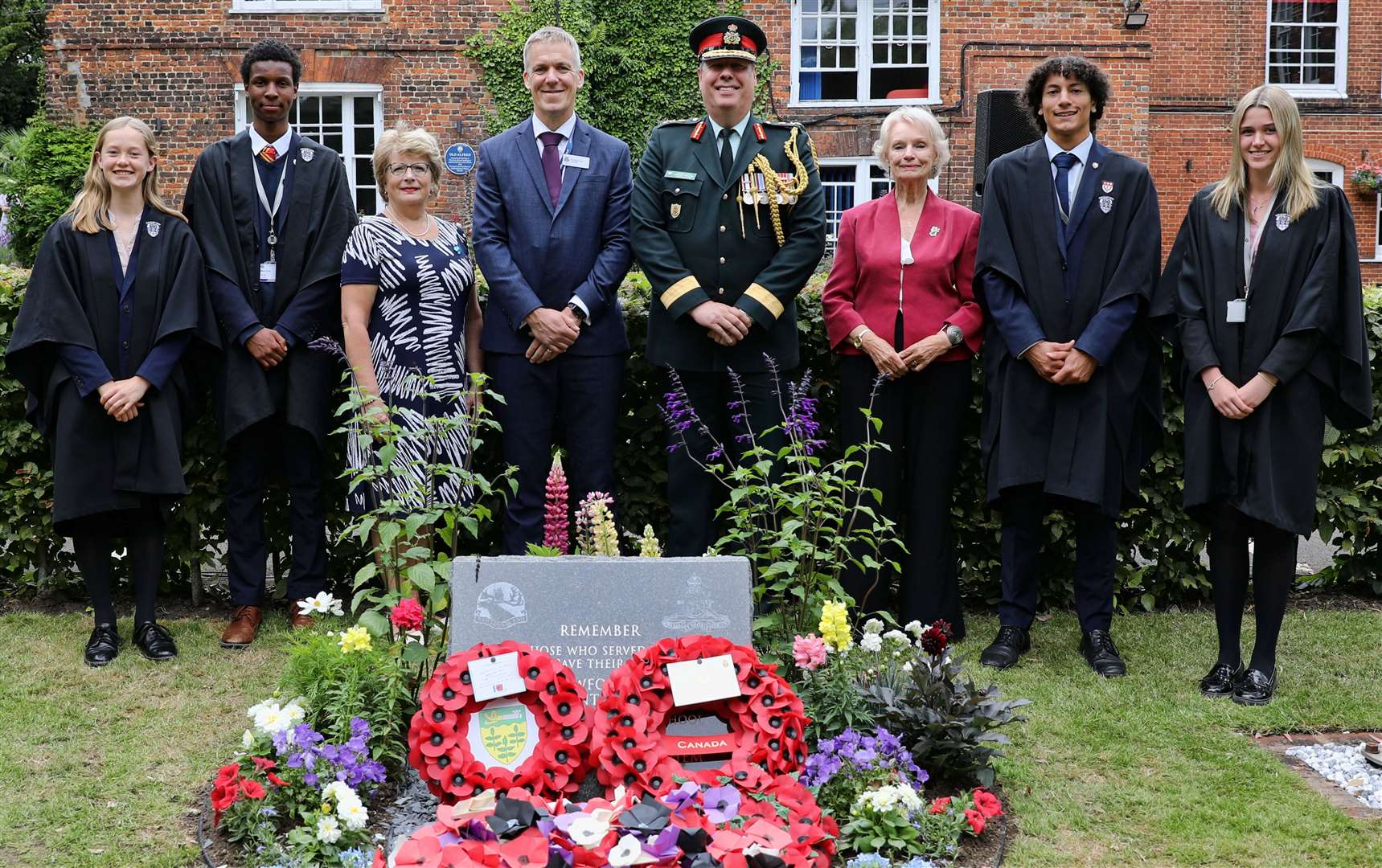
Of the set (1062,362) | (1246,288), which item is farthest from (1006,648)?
(1246,288)

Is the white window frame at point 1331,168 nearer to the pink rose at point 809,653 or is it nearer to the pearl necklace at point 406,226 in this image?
the pearl necklace at point 406,226

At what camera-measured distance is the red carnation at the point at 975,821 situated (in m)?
3.65

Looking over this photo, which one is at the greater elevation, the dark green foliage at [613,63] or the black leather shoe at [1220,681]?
the dark green foliage at [613,63]

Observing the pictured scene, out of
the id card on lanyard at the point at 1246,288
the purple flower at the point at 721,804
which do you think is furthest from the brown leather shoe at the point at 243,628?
the id card on lanyard at the point at 1246,288

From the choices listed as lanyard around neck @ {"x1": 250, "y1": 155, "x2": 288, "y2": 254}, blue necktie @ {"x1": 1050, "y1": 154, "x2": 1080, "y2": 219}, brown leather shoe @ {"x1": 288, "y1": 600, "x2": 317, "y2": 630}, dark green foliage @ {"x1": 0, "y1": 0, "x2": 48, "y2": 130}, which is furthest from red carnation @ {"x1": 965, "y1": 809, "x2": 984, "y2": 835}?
dark green foliage @ {"x1": 0, "y1": 0, "x2": 48, "y2": 130}

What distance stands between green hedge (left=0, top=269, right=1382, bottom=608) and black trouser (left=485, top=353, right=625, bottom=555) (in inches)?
21.3

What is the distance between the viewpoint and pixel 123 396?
5.14 m

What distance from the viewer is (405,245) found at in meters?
5.28

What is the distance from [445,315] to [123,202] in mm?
1417

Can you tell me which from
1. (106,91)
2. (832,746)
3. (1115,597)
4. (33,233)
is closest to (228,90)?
(106,91)

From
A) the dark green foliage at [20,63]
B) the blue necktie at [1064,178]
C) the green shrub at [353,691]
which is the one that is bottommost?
the green shrub at [353,691]

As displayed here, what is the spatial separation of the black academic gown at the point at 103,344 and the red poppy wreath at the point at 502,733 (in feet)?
Answer: 6.85

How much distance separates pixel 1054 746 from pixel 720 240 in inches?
92.9

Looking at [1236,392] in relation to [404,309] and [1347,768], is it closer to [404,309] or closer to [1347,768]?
[1347,768]
